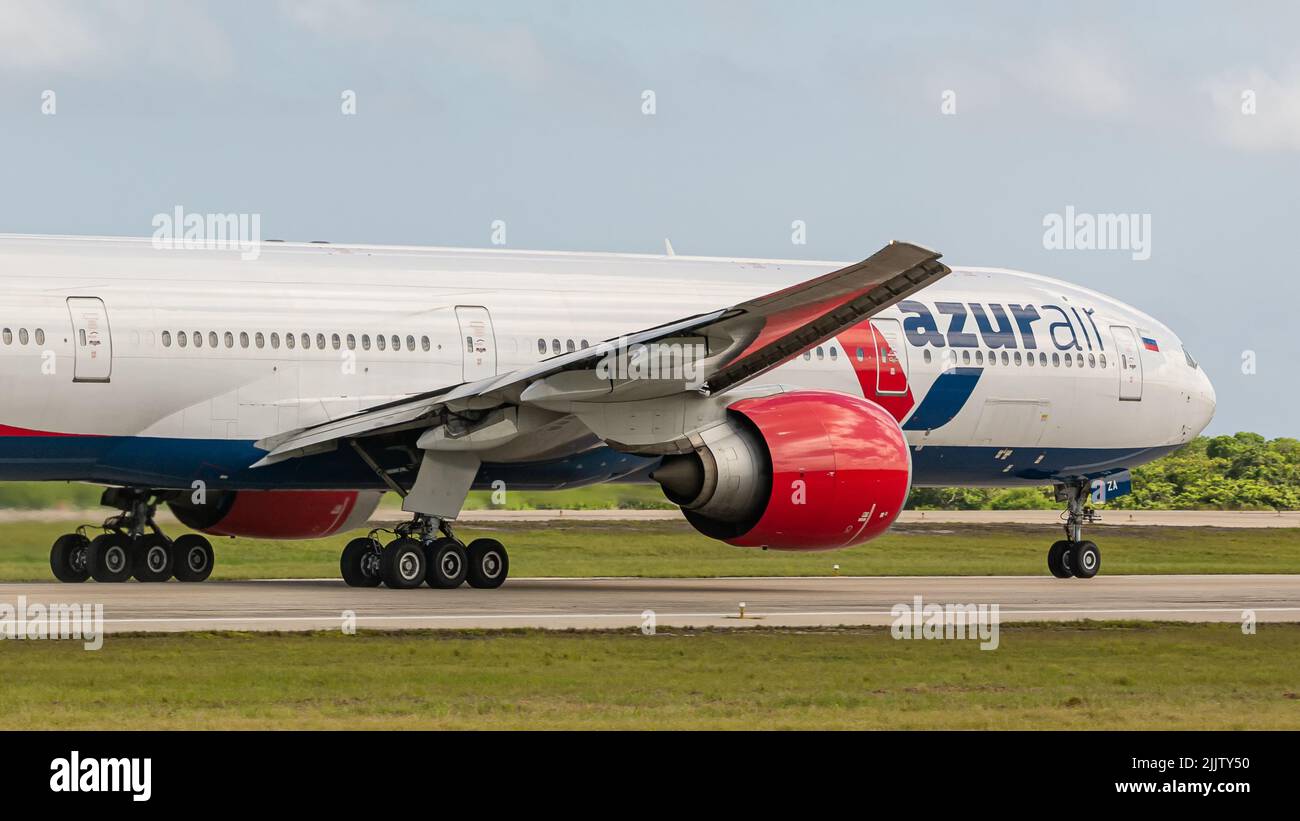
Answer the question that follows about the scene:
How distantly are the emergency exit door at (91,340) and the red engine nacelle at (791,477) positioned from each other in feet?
22.0

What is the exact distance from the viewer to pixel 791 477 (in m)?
21.4

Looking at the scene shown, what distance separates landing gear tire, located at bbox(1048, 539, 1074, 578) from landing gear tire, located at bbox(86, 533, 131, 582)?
1362 centimetres

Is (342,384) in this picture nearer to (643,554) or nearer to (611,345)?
(611,345)

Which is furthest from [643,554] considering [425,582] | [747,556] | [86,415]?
[86,415]

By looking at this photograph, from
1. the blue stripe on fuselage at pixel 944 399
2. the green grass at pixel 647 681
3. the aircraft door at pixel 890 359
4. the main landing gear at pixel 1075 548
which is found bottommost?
the green grass at pixel 647 681

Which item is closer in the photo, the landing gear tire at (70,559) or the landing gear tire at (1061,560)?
the landing gear tire at (70,559)

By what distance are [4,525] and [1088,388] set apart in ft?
51.2

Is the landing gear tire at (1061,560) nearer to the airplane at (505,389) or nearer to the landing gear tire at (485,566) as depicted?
the airplane at (505,389)

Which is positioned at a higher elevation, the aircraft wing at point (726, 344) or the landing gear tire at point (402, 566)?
the aircraft wing at point (726, 344)

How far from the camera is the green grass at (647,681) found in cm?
1294

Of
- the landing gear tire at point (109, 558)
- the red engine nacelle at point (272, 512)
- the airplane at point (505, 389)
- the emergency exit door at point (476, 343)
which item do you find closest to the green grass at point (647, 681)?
the airplane at point (505, 389)

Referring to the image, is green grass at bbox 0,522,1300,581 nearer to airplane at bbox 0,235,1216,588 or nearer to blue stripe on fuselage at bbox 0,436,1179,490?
airplane at bbox 0,235,1216,588

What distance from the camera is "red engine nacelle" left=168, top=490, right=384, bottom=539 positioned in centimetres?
2648

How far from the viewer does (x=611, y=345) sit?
68.4 ft
